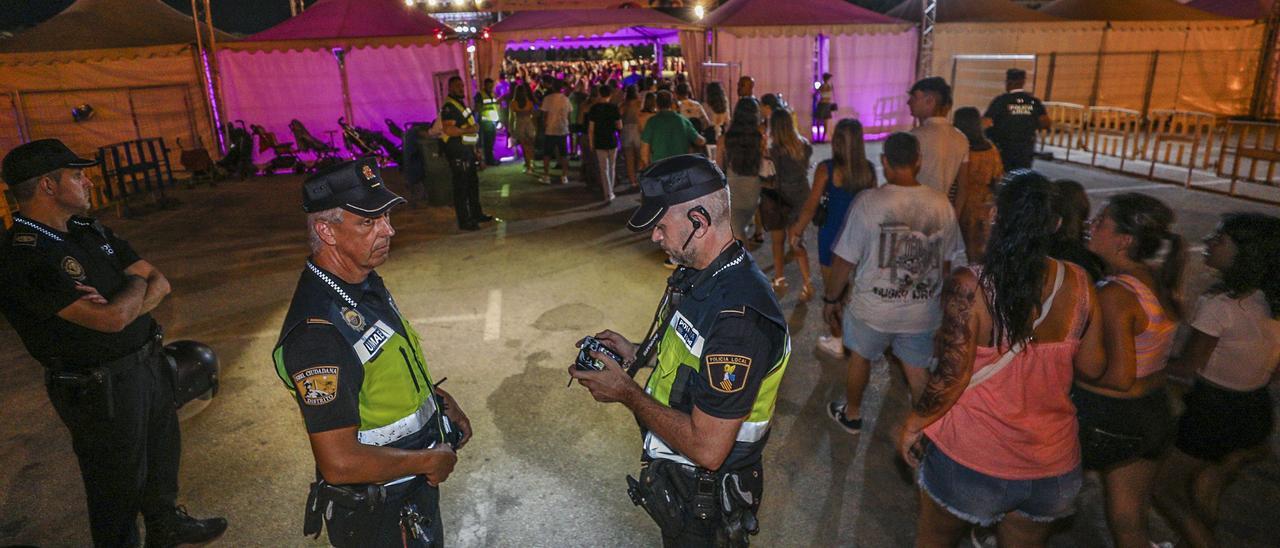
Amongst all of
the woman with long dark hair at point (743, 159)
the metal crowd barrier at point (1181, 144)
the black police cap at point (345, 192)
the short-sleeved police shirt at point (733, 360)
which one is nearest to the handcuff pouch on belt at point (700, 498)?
the short-sleeved police shirt at point (733, 360)

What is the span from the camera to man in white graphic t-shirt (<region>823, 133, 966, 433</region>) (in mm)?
3809

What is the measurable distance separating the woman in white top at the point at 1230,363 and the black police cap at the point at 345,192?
3.12 meters

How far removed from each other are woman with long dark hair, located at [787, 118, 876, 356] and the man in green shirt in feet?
11.0

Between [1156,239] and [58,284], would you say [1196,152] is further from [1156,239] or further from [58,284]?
[58,284]

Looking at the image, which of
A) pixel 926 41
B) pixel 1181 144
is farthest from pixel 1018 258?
pixel 926 41

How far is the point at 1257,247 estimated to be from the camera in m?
2.67

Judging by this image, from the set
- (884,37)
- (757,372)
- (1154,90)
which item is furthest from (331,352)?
(1154,90)

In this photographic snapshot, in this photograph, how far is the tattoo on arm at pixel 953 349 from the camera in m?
2.35

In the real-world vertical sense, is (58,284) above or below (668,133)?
below

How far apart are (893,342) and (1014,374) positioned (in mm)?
1694

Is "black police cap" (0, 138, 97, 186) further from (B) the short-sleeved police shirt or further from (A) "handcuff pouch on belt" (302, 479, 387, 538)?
(B) the short-sleeved police shirt

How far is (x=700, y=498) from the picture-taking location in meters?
2.24

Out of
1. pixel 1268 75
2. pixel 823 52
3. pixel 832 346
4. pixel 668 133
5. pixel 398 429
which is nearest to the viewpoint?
pixel 398 429

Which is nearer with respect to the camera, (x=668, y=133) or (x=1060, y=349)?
(x=1060, y=349)
